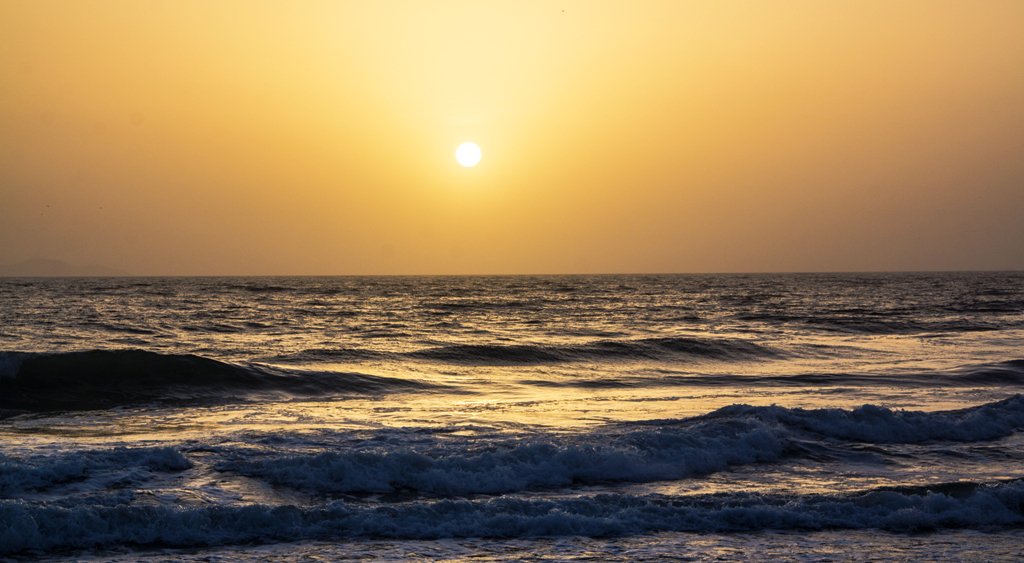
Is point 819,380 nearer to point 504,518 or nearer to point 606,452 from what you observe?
point 606,452

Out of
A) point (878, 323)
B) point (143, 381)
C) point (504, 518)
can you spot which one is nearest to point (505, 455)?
point (504, 518)

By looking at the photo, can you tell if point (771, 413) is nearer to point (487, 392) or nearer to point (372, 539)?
point (487, 392)

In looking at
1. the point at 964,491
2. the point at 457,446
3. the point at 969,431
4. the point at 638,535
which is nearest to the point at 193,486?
the point at 457,446

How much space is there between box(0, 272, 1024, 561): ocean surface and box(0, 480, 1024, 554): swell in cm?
3

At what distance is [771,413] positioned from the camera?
17.1m

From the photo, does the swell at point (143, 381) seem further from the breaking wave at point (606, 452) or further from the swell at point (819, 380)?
the breaking wave at point (606, 452)

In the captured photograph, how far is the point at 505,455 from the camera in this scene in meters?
13.0

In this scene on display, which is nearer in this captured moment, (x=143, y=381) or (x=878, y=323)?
(x=143, y=381)

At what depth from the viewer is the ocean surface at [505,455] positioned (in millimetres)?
10000

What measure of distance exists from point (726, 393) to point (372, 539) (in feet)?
48.0

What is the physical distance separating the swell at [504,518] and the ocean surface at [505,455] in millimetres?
34

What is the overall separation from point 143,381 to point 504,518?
53.6ft

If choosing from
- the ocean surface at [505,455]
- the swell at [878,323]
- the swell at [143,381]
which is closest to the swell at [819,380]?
the ocean surface at [505,455]

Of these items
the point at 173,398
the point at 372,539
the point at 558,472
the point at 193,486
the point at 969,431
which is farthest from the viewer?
the point at 173,398
